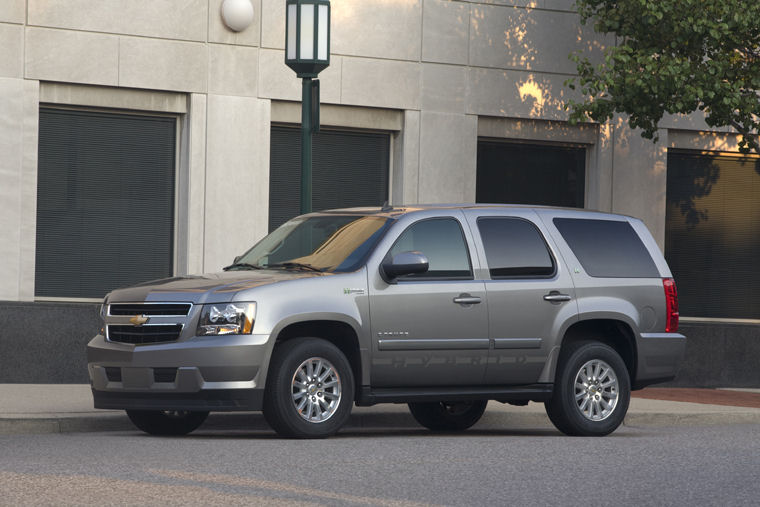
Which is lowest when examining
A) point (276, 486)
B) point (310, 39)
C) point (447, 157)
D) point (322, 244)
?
point (276, 486)

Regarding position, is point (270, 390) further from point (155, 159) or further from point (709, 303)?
point (709, 303)

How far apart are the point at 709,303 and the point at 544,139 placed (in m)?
3.52

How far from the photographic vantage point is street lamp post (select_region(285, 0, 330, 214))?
45.0 feet

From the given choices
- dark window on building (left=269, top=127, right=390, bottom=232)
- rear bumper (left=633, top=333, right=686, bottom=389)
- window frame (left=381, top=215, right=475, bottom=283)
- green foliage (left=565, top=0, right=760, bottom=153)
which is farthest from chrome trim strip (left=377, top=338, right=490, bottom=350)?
dark window on building (left=269, top=127, right=390, bottom=232)

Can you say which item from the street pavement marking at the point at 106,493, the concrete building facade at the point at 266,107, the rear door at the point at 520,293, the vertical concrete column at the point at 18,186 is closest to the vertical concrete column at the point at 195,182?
the concrete building facade at the point at 266,107

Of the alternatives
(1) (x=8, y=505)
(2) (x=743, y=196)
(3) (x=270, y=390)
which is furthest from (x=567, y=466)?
(2) (x=743, y=196)

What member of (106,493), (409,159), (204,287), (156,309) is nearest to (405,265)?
(204,287)

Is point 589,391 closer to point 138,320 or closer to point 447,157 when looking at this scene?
point 138,320

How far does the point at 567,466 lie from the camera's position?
934 centimetres

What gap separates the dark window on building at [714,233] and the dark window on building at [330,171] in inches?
178

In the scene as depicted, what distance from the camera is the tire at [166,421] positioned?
37.2 feet

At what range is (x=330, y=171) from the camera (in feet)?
60.6

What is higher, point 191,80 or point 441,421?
point 191,80

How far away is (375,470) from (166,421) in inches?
124
